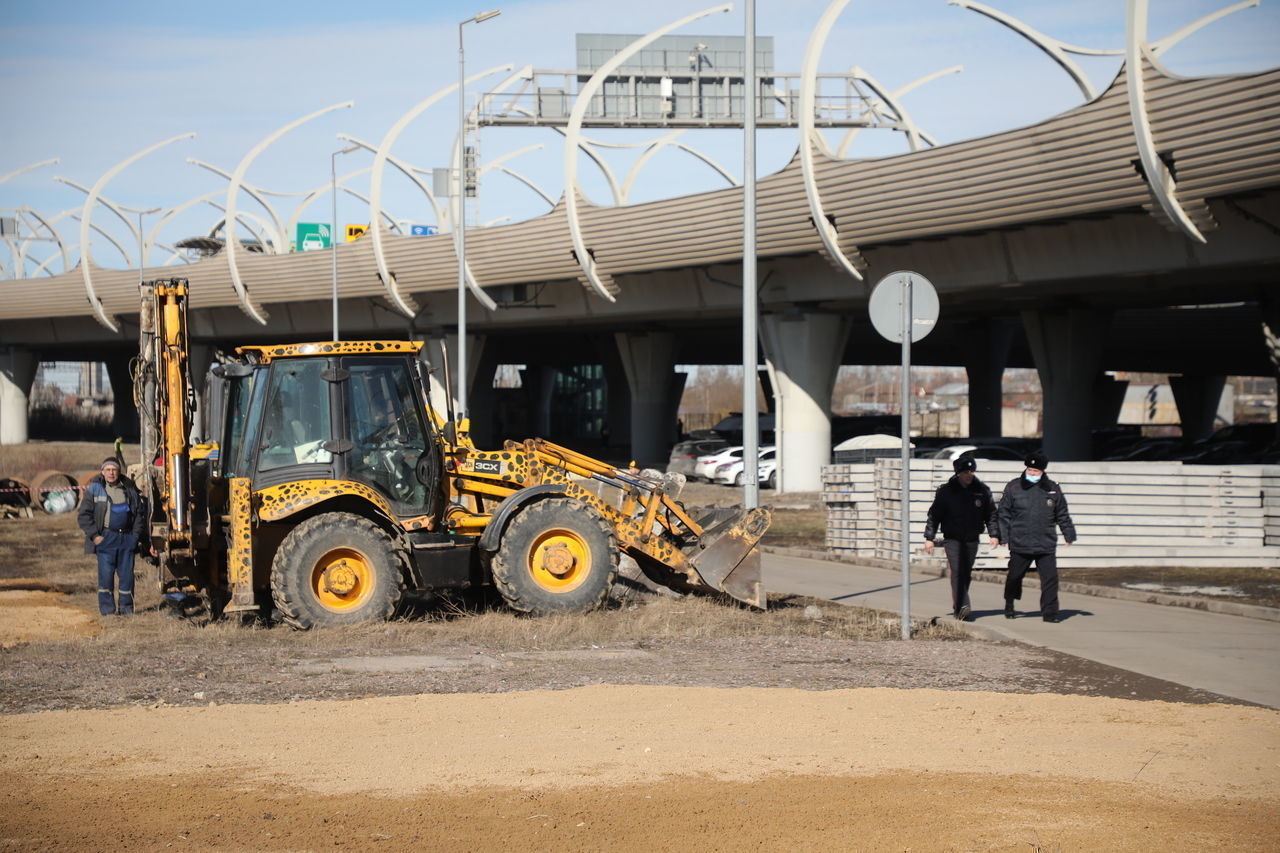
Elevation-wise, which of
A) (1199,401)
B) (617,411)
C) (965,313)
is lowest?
(617,411)

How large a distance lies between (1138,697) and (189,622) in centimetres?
797

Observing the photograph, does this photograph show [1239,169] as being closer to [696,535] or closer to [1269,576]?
[1269,576]

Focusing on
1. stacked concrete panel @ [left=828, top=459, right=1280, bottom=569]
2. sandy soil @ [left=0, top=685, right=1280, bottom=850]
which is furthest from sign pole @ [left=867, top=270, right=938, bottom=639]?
stacked concrete panel @ [left=828, top=459, right=1280, bottom=569]

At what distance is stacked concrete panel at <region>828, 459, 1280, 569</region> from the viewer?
18.2m

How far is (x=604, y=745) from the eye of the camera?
7.37 m

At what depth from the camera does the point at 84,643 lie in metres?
11.3

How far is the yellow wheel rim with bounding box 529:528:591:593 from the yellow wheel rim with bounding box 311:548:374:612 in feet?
4.94

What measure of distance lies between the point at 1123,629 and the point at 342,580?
22.9 ft

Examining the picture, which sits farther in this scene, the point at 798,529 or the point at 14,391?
the point at 14,391

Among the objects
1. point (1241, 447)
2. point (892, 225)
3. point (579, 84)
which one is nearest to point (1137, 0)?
point (892, 225)

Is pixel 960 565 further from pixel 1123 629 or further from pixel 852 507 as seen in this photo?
pixel 852 507

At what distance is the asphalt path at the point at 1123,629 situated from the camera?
1038cm

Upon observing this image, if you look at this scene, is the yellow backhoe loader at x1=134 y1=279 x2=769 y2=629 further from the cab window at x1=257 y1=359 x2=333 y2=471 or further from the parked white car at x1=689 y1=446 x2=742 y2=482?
the parked white car at x1=689 y1=446 x2=742 y2=482

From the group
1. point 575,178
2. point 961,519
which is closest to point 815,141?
point 575,178
